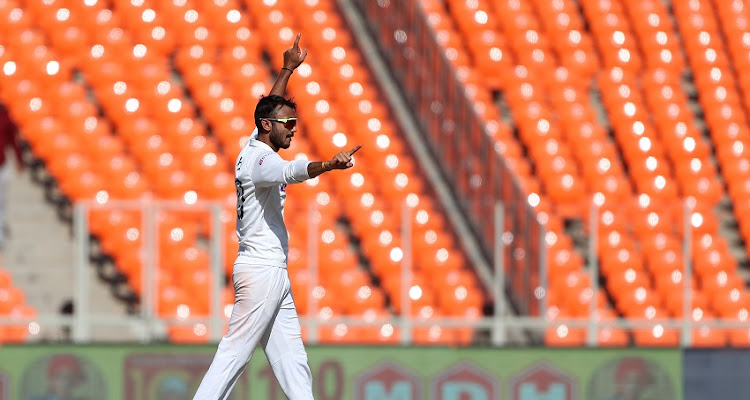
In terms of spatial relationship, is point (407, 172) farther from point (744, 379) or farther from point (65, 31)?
point (744, 379)

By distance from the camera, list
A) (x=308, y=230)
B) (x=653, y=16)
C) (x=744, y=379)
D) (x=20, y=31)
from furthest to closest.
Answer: (x=653, y=16)
(x=20, y=31)
(x=308, y=230)
(x=744, y=379)

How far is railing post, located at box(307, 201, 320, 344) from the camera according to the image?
36.3 feet

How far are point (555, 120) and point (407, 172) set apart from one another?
2.02 metres

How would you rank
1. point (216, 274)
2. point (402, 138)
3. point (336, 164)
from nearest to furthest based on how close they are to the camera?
point (336, 164)
point (216, 274)
point (402, 138)

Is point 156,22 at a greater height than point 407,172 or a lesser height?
greater

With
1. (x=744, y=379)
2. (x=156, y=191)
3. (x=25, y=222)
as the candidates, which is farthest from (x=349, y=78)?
(x=744, y=379)

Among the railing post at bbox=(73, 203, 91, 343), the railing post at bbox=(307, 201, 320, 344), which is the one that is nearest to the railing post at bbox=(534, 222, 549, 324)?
the railing post at bbox=(307, 201, 320, 344)

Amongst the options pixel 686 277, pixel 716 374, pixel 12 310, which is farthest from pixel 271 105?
pixel 12 310

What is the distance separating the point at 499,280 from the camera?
36.3 feet

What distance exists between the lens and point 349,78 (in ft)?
48.0

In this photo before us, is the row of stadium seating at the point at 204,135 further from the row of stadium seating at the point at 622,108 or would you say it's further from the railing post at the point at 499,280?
the row of stadium seating at the point at 622,108

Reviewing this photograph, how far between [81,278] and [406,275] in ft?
7.85

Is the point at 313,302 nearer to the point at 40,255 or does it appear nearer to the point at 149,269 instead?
the point at 149,269

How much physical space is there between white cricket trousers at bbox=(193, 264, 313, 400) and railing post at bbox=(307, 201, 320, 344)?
14.3 feet
